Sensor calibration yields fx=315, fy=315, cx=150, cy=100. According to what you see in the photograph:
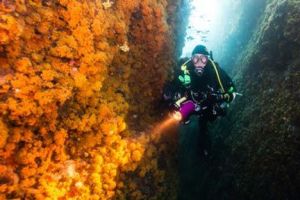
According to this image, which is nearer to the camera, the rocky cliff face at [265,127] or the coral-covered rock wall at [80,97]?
the coral-covered rock wall at [80,97]

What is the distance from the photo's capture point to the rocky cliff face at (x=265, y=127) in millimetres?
6000

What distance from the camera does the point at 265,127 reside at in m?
6.55

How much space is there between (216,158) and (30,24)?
5.63 m

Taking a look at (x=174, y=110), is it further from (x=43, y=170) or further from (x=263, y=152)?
(x=43, y=170)

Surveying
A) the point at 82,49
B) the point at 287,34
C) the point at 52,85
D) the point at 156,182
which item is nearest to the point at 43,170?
the point at 52,85

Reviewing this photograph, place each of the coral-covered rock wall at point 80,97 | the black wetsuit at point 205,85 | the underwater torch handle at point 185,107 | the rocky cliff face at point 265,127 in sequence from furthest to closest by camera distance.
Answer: the black wetsuit at point 205,85 → the underwater torch handle at point 185,107 → the rocky cliff face at point 265,127 → the coral-covered rock wall at point 80,97

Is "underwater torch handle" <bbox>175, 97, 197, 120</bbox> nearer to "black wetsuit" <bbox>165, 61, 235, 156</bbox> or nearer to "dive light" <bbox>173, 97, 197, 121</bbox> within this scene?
"dive light" <bbox>173, 97, 197, 121</bbox>

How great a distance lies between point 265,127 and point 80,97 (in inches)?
154

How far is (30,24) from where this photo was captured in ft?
13.9

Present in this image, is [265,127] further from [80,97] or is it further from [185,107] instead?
[80,97]

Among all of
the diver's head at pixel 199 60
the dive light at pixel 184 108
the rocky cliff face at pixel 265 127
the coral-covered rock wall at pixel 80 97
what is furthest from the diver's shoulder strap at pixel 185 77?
the rocky cliff face at pixel 265 127

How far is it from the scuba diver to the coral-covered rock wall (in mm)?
519

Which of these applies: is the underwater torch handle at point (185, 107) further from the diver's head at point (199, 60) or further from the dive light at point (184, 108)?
the diver's head at point (199, 60)

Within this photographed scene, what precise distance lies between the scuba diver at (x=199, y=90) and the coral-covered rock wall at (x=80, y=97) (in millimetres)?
519
